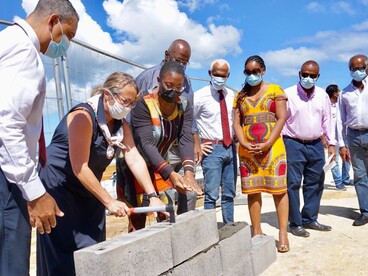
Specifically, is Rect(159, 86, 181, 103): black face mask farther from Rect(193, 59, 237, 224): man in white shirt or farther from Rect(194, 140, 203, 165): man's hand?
Rect(193, 59, 237, 224): man in white shirt

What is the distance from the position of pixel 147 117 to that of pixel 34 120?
1.32m

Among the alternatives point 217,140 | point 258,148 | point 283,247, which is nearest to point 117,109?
point 258,148

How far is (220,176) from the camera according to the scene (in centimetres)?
454

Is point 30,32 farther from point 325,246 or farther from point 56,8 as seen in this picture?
point 325,246

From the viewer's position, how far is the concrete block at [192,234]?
259cm

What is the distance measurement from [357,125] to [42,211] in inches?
165

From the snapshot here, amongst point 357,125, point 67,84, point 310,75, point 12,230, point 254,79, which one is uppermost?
point 67,84

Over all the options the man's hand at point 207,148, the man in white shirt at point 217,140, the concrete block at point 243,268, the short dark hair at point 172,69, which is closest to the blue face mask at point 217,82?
the man in white shirt at point 217,140

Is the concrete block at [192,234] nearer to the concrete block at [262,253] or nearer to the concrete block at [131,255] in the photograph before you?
the concrete block at [131,255]

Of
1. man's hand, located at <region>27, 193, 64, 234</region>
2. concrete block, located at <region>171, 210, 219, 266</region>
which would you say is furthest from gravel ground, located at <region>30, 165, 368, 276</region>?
man's hand, located at <region>27, 193, 64, 234</region>

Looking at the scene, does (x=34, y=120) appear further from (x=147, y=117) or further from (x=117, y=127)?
(x=147, y=117)

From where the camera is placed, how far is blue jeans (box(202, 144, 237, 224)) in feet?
14.7

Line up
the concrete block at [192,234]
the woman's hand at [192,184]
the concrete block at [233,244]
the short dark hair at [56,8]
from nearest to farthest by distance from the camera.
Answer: the short dark hair at [56,8]
the concrete block at [192,234]
the woman's hand at [192,184]
the concrete block at [233,244]

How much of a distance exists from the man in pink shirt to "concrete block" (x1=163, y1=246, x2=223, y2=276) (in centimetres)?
197
